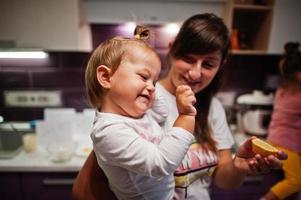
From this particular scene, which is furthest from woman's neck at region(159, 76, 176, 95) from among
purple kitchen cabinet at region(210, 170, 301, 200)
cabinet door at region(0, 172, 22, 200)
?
cabinet door at region(0, 172, 22, 200)

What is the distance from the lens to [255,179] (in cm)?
127

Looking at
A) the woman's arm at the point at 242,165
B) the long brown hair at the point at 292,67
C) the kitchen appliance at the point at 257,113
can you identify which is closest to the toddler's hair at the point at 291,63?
the long brown hair at the point at 292,67

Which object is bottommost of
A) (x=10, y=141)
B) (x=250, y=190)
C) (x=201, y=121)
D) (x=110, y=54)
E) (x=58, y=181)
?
(x=250, y=190)

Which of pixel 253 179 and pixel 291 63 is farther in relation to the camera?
pixel 253 179

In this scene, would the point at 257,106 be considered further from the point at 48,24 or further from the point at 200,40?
the point at 48,24

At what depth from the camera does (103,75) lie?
21.4 inches

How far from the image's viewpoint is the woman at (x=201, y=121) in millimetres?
672

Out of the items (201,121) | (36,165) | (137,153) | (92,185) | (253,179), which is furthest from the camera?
(253,179)

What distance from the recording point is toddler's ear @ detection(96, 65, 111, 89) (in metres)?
0.54

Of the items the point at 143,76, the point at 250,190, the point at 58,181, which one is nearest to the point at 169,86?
the point at 143,76

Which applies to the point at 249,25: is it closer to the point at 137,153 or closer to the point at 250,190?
the point at 250,190

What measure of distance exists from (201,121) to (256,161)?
0.25 m

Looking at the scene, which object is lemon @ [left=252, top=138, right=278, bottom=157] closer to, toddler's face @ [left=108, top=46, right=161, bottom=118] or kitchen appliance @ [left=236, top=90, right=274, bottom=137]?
toddler's face @ [left=108, top=46, right=161, bottom=118]

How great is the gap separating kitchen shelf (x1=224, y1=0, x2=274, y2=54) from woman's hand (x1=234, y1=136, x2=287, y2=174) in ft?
2.81
